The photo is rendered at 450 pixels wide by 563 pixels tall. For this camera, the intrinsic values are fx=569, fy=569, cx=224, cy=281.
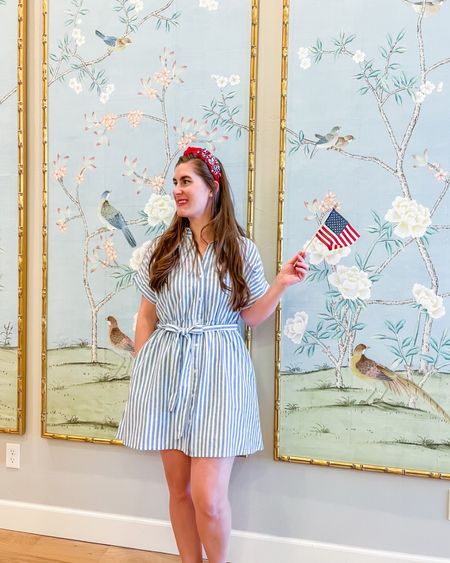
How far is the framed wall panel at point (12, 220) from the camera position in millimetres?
2289

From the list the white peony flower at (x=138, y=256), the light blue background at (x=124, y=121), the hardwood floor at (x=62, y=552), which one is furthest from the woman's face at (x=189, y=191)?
the hardwood floor at (x=62, y=552)

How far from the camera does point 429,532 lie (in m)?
2.00

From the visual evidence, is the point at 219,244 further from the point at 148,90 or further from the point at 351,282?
the point at 148,90

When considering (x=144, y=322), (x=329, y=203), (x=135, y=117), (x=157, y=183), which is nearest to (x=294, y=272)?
(x=329, y=203)

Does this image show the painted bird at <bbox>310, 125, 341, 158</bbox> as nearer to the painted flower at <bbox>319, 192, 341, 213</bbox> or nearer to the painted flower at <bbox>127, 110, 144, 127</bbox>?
the painted flower at <bbox>319, 192, 341, 213</bbox>

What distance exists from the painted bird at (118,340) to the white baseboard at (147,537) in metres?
0.61

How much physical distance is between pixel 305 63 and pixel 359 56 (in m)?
0.19

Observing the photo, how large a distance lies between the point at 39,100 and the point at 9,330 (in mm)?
949

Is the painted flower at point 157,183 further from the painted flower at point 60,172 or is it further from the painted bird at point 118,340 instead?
the painted bird at point 118,340

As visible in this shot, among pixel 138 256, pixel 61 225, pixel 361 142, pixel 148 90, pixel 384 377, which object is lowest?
pixel 384 377

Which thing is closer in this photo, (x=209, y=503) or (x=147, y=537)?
(x=209, y=503)

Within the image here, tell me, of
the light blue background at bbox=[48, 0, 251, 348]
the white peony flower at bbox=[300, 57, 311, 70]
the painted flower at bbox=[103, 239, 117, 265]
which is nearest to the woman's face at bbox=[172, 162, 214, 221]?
the light blue background at bbox=[48, 0, 251, 348]

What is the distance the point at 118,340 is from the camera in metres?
2.25

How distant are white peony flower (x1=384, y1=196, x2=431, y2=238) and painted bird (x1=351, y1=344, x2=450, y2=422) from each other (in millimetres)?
425
